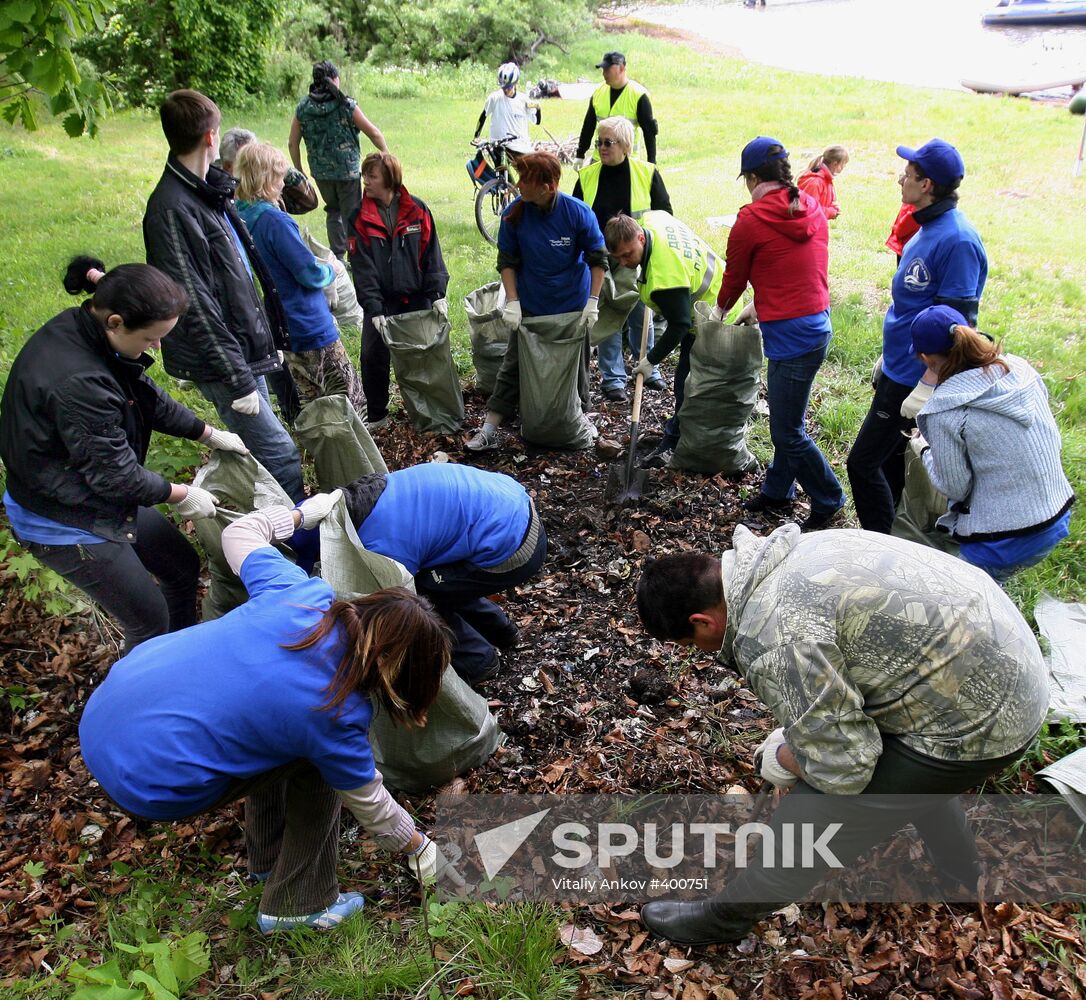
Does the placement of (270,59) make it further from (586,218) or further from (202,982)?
(202,982)

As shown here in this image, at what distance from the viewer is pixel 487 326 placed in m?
5.05

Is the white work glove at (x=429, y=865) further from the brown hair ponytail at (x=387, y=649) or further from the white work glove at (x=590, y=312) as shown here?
the white work glove at (x=590, y=312)

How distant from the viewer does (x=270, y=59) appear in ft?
50.9

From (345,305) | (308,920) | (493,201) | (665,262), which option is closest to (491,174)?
(493,201)

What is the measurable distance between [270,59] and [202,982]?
56.2 ft

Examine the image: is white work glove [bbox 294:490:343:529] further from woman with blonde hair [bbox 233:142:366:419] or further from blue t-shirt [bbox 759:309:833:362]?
blue t-shirt [bbox 759:309:833:362]

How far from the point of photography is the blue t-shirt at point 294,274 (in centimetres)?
407

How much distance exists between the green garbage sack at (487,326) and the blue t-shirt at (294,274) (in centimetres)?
91

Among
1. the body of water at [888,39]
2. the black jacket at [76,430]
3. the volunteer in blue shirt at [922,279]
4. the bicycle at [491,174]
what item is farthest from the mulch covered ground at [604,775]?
the body of water at [888,39]

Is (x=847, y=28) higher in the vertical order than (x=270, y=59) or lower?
higher

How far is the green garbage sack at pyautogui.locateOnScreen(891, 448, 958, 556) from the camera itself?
333 centimetres

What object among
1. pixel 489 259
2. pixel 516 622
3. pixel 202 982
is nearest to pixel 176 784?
pixel 202 982

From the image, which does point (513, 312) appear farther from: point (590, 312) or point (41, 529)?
point (41, 529)

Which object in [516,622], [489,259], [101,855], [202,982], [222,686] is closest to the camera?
[222,686]
